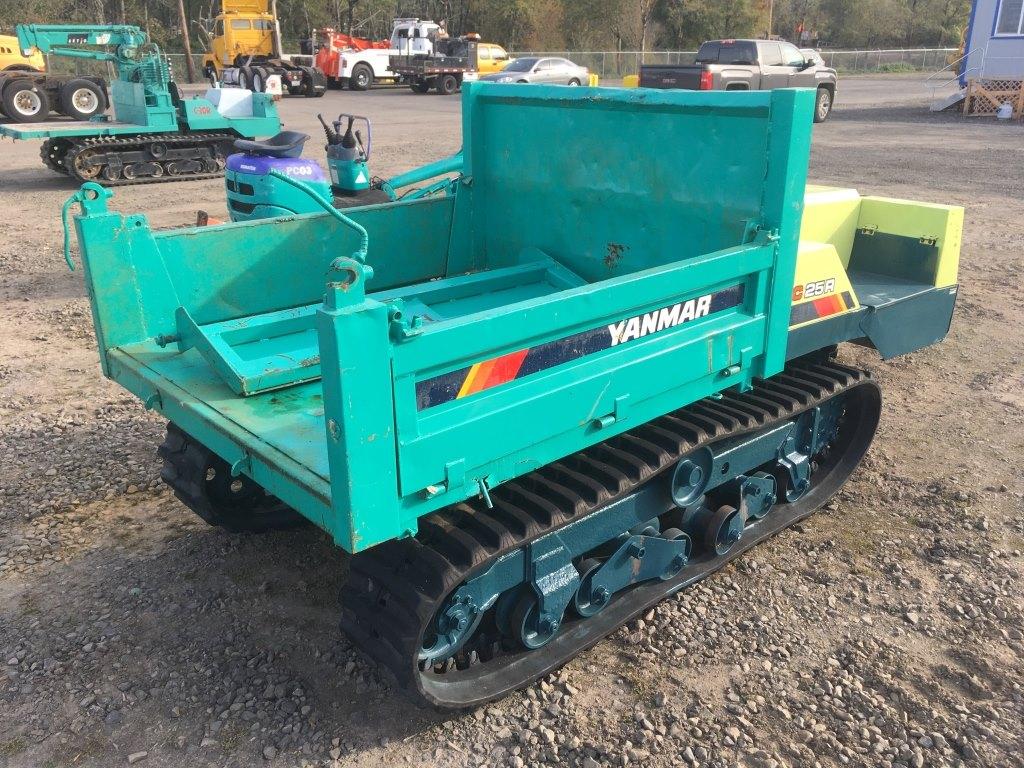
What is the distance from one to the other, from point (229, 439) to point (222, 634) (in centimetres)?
105

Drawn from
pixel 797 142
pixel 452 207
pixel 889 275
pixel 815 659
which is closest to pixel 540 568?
pixel 815 659

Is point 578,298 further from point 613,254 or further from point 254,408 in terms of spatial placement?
point 613,254

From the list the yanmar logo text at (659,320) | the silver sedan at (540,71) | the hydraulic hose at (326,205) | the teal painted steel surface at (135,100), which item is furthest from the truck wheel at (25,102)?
the yanmar logo text at (659,320)

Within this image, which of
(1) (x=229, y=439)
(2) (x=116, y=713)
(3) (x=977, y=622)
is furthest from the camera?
(3) (x=977, y=622)

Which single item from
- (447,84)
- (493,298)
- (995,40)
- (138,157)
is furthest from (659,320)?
(447,84)

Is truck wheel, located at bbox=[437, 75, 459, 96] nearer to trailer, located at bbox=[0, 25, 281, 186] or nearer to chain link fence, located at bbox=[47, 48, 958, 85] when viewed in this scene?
chain link fence, located at bbox=[47, 48, 958, 85]

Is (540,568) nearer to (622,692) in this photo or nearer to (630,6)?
(622,692)

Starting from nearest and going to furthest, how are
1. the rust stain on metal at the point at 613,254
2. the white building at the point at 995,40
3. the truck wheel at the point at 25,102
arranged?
1. the rust stain on metal at the point at 613,254
2. the truck wheel at the point at 25,102
3. the white building at the point at 995,40

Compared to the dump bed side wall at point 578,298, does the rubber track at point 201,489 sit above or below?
below

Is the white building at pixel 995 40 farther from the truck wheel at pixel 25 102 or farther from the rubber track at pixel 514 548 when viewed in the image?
the rubber track at pixel 514 548

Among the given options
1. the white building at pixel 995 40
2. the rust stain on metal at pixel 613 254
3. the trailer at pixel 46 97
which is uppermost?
the white building at pixel 995 40

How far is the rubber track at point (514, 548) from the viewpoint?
276 centimetres

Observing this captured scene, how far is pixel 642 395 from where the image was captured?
3062 mm

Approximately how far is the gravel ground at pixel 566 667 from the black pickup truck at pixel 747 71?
15370mm
